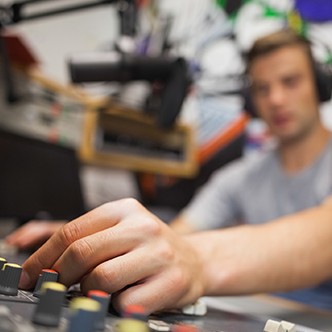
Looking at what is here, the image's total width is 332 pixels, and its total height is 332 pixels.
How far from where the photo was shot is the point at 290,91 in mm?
1574

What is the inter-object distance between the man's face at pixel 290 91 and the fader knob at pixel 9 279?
4.15 feet

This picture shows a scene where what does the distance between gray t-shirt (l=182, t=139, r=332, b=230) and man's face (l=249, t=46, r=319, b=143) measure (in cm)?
11

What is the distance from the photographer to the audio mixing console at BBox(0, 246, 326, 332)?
0.29 m

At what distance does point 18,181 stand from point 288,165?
84 centimetres

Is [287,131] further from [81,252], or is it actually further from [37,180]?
[81,252]

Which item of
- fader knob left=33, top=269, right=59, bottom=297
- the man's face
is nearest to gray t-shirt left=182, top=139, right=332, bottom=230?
the man's face

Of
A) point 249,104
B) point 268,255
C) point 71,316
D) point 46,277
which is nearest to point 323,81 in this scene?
point 249,104

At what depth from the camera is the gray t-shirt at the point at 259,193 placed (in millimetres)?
1506

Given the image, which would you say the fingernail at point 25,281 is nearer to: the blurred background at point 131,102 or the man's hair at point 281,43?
the blurred background at point 131,102

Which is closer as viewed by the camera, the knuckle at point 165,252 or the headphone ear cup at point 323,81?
the knuckle at point 165,252

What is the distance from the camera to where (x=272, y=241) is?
683 mm

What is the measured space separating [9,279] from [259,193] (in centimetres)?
129

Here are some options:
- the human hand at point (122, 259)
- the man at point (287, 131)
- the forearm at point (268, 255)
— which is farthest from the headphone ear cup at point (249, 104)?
the human hand at point (122, 259)

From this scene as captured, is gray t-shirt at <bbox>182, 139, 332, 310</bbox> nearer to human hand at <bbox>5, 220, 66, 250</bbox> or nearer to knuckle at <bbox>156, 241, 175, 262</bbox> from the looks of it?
human hand at <bbox>5, 220, 66, 250</bbox>
